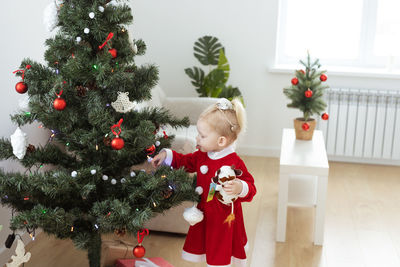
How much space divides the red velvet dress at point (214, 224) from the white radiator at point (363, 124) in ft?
8.45

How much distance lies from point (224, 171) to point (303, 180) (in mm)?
1665

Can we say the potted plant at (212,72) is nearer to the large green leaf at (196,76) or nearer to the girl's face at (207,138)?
the large green leaf at (196,76)

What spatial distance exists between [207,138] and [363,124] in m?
2.81

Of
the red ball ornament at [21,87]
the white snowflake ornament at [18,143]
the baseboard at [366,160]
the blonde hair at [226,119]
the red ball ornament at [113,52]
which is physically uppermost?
the red ball ornament at [113,52]

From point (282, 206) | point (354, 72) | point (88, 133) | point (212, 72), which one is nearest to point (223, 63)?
point (212, 72)

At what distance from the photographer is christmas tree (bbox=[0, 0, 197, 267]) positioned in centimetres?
183

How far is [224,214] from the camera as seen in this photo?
2111mm

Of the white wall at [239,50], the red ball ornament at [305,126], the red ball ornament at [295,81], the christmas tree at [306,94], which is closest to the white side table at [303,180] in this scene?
the red ball ornament at [305,126]

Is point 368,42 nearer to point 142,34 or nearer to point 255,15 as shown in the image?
point 255,15

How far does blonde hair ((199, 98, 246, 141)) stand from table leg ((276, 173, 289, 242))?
95 cm

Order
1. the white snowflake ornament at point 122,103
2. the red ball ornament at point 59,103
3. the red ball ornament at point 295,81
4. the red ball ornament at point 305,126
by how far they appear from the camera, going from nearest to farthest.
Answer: the red ball ornament at point 59,103, the white snowflake ornament at point 122,103, the red ball ornament at point 305,126, the red ball ornament at point 295,81

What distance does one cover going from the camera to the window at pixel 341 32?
450 centimetres

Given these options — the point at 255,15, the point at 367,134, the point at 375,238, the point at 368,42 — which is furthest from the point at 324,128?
the point at 375,238

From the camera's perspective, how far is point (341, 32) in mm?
4637
